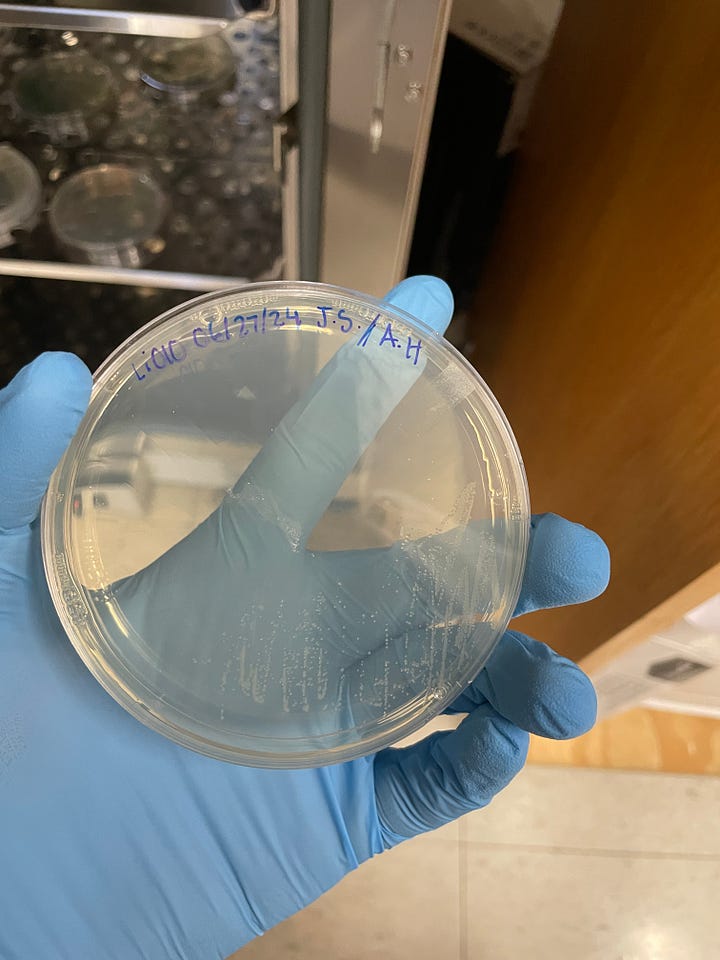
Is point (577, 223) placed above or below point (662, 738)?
above

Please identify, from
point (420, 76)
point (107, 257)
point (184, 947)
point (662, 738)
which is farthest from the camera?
point (662, 738)

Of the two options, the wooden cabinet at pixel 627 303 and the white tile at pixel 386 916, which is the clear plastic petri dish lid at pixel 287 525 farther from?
the white tile at pixel 386 916

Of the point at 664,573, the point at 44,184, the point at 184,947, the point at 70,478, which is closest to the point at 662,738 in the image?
the point at 664,573

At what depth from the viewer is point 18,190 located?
3.18 ft

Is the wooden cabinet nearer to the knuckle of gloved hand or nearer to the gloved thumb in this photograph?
the knuckle of gloved hand

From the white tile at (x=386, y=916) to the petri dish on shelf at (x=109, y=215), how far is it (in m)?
1.05

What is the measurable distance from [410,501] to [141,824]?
1.39 ft

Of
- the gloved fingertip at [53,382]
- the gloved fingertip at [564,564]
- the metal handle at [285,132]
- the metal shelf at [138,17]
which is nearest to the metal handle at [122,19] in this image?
the metal shelf at [138,17]

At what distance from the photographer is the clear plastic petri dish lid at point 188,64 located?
951 millimetres

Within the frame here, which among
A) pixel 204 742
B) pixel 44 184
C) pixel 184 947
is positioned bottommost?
pixel 184 947

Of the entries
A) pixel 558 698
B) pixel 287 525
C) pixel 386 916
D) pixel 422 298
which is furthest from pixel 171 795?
pixel 386 916

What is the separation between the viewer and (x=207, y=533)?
2.59 feet

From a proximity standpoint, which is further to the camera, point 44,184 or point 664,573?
Answer: point 44,184

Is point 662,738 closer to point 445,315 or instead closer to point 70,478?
point 445,315
